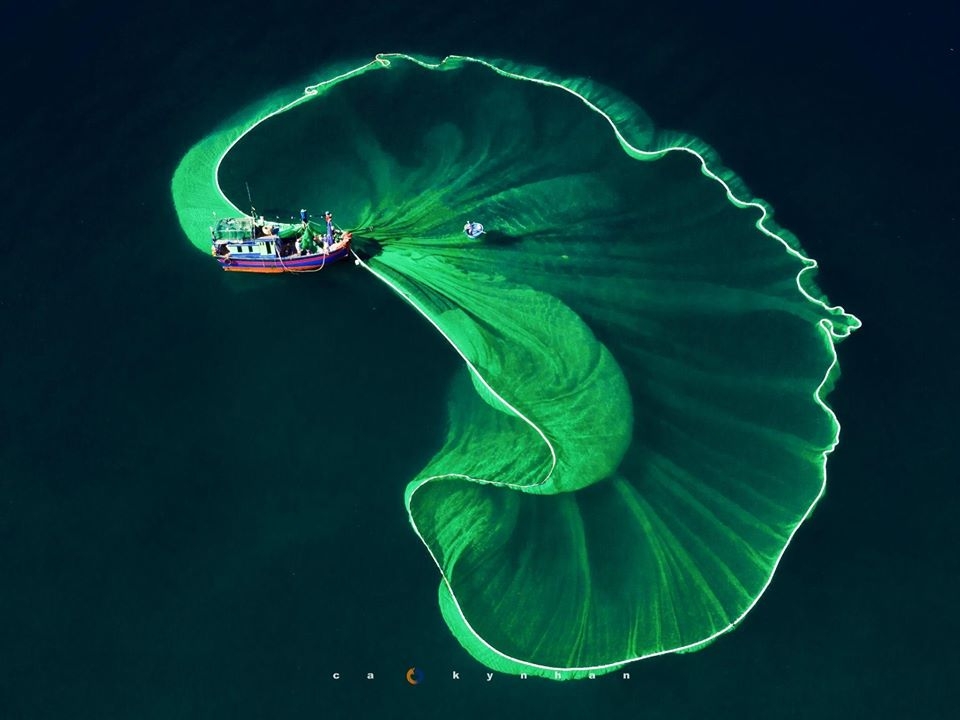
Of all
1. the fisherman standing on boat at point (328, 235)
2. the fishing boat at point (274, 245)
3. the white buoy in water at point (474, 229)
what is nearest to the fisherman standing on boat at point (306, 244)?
the fishing boat at point (274, 245)

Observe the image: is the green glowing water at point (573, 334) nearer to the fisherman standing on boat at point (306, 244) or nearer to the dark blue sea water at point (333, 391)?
the dark blue sea water at point (333, 391)

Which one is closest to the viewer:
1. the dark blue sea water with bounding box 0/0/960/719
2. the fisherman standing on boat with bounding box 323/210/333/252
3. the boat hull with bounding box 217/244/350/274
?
the dark blue sea water with bounding box 0/0/960/719

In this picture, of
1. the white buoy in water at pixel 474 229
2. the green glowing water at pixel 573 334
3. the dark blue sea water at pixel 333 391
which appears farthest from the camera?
the white buoy in water at pixel 474 229

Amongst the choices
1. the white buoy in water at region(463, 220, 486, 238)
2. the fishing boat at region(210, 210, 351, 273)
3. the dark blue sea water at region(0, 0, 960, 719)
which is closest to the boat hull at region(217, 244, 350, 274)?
the fishing boat at region(210, 210, 351, 273)

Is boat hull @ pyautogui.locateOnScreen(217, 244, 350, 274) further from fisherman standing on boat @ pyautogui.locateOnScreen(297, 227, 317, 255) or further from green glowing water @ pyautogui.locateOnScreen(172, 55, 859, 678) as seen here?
green glowing water @ pyautogui.locateOnScreen(172, 55, 859, 678)

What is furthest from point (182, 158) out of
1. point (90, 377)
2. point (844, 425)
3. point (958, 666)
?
point (958, 666)

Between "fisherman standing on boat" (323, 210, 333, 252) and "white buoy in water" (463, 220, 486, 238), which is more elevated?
"fisherman standing on boat" (323, 210, 333, 252)

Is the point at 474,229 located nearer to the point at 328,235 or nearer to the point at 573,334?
the point at 328,235
